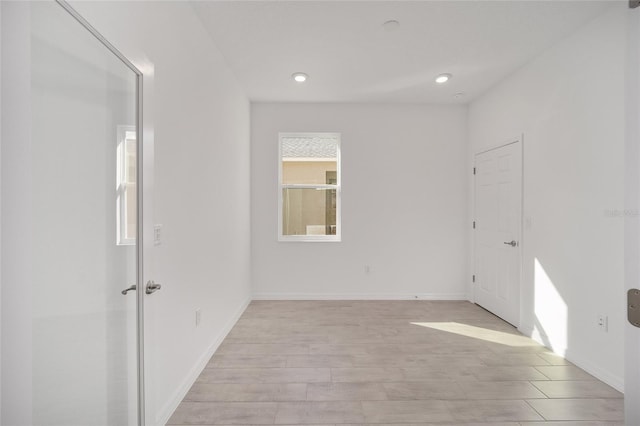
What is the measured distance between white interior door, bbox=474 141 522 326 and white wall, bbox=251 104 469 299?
1.17 ft

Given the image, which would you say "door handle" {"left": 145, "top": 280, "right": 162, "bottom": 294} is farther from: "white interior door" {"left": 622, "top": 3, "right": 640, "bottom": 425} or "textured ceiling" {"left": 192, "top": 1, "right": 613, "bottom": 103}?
"textured ceiling" {"left": 192, "top": 1, "right": 613, "bottom": 103}

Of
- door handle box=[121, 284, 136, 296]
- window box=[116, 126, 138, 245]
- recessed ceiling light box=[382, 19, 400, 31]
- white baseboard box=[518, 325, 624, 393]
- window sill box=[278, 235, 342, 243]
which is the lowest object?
white baseboard box=[518, 325, 624, 393]

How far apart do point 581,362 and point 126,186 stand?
343 cm

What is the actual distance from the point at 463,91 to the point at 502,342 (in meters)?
2.94

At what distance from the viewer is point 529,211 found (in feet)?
10.6

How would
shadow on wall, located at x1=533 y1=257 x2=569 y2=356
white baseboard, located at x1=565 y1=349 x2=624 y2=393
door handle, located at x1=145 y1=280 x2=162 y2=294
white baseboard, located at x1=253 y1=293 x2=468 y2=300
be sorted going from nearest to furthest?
door handle, located at x1=145 y1=280 x2=162 y2=294, white baseboard, located at x1=565 y1=349 x2=624 y2=393, shadow on wall, located at x1=533 y1=257 x2=569 y2=356, white baseboard, located at x1=253 y1=293 x2=468 y2=300

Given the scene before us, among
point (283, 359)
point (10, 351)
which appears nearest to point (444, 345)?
point (283, 359)

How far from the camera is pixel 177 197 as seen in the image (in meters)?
2.10

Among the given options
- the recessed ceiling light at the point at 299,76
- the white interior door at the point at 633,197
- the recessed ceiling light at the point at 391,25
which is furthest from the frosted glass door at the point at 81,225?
the recessed ceiling light at the point at 299,76

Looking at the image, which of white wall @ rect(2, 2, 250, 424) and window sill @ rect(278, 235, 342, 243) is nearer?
white wall @ rect(2, 2, 250, 424)

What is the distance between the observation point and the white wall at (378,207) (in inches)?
180

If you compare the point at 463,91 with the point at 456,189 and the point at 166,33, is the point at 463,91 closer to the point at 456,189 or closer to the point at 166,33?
the point at 456,189

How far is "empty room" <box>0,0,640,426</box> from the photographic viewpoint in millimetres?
1015

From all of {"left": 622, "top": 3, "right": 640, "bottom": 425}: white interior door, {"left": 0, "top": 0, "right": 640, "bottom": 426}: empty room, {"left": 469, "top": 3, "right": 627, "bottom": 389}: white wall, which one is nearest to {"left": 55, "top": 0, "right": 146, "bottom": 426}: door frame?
{"left": 0, "top": 0, "right": 640, "bottom": 426}: empty room
